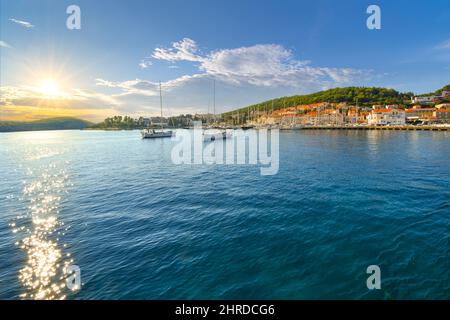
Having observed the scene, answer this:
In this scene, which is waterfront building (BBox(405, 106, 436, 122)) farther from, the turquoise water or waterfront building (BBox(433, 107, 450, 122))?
the turquoise water

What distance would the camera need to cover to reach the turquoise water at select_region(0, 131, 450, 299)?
22.8 feet

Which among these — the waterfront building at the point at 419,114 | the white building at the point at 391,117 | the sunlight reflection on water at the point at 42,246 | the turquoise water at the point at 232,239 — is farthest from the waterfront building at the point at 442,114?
the sunlight reflection on water at the point at 42,246

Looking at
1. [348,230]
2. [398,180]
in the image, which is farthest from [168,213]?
[398,180]

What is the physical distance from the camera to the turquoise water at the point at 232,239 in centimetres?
694

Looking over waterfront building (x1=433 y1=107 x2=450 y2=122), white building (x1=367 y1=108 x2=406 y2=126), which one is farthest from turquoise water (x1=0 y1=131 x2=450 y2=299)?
waterfront building (x1=433 y1=107 x2=450 y2=122)

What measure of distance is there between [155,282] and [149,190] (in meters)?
11.9

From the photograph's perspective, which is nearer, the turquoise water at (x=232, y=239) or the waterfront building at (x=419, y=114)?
the turquoise water at (x=232, y=239)

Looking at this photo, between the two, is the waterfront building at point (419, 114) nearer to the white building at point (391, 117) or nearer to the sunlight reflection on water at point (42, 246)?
the white building at point (391, 117)

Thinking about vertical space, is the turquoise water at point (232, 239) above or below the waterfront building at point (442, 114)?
below

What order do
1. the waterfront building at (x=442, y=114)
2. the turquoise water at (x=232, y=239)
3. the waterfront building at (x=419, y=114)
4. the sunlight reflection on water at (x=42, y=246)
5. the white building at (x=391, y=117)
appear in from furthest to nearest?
1. the waterfront building at (x=419, y=114)
2. the waterfront building at (x=442, y=114)
3. the white building at (x=391, y=117)
4. the sunlight reflection on water at (x=42, y=246)
5. the turquoise water at (x=232, y=239)

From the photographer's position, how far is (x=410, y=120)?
115 metres

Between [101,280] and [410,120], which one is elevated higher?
[410,120]

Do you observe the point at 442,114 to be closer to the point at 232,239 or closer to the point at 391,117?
the point at 391,117

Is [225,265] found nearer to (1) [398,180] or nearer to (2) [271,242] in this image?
(2) [271,242]
